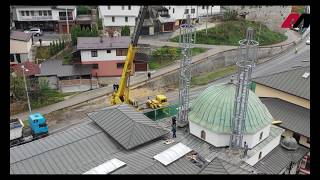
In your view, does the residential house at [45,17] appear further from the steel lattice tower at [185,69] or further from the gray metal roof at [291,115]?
the gray metal roof at [291,115]

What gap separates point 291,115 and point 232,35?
1597 inches

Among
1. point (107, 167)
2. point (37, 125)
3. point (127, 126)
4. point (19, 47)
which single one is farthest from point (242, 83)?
point (19, 47)

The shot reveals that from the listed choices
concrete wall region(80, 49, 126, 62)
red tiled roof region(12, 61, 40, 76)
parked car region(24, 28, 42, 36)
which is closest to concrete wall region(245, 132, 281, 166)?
concrete wall region(80, 49, 126, 62)

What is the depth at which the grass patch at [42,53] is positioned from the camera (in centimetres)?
6192

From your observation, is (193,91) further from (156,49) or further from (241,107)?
(241,107)

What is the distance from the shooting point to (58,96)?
50.2 m

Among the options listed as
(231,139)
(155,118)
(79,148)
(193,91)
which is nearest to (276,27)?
(193,91)

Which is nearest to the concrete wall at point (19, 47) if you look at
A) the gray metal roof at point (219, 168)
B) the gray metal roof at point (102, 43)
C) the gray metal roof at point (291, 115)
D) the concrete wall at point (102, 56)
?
the gray metal roof at point (102, 43)

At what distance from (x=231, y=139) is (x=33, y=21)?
2284 inches

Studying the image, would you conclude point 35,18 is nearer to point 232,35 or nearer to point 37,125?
point 37,125

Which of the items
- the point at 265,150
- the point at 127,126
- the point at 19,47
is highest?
the point at 19,47

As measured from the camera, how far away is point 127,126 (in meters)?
29.8

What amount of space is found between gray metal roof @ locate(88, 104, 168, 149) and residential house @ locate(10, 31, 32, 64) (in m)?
31.8

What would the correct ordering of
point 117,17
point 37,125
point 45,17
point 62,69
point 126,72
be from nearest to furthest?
point 37,125, point 126,72, point 62,69, point 117,17, point 45,17
